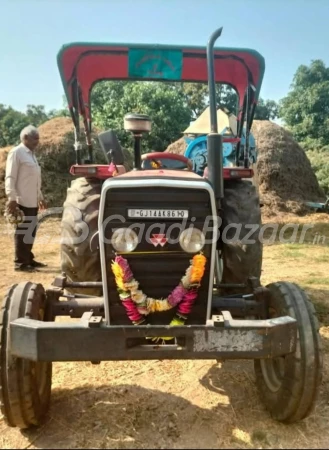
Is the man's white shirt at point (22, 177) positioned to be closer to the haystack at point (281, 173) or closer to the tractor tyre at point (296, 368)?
the tractor tyre at point (296, 368)

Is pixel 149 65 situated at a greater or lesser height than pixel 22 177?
greater

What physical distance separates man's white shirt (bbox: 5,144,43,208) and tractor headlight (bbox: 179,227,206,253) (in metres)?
4.21

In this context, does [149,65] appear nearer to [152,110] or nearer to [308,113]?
[152,110]

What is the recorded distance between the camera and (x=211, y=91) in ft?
9.98

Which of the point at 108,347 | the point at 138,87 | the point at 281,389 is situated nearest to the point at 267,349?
the point at 281,389

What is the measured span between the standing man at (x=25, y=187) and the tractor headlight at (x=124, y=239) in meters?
4.06

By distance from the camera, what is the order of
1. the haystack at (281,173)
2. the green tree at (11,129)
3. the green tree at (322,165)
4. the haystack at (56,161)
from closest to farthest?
the haystack at (281,173) < the haystack at (56,161) < the green tree at (322,165) < the green tree at (11,129)

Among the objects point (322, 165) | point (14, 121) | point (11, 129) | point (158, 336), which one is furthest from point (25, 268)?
point (14, 121)

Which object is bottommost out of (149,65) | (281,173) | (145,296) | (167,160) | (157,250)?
(145,296)

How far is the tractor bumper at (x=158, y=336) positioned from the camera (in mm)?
2389

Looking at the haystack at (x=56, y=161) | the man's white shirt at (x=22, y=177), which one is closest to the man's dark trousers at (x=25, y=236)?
the man's white shirt at (x=22, y=177)

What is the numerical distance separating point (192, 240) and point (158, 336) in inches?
22.8

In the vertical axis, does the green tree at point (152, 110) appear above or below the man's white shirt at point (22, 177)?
above

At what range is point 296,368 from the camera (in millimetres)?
2598
